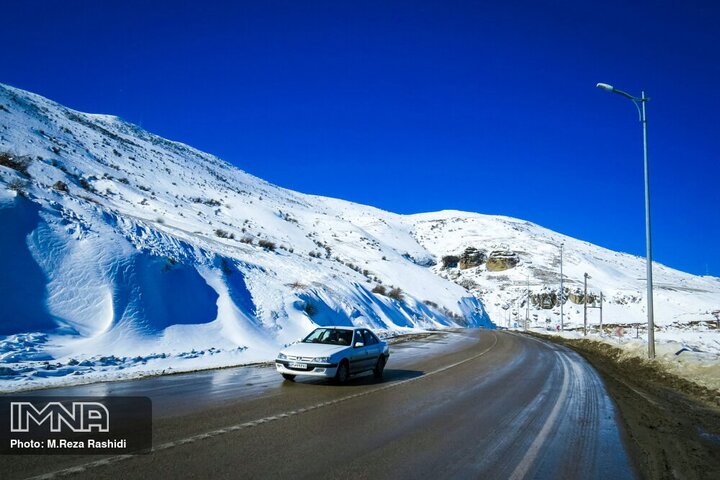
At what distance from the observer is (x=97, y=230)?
19.2 meters

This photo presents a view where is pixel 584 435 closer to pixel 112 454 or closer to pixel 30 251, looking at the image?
pixel 112 454

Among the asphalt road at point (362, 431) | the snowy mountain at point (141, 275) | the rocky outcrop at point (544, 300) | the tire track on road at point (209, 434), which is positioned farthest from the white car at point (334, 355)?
the rocky outcrop at point (544, 300)

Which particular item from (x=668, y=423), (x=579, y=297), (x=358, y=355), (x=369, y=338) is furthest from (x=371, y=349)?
(x=579, y=297)

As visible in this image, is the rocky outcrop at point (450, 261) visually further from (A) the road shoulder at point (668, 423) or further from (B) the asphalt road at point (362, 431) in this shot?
(B) the asphalt road at point (362, 431)

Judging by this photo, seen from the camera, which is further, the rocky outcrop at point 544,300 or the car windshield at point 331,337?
the rocky outcrop at point 544,300

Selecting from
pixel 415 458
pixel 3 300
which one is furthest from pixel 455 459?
pixel 3 300

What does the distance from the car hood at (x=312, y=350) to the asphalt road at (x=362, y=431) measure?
0.76 metres

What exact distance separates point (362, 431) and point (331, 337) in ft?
20.4

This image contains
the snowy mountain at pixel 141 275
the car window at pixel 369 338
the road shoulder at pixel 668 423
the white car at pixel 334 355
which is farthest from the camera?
the snowy mountain at pixel 141 275

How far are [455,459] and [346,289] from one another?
95.8ft

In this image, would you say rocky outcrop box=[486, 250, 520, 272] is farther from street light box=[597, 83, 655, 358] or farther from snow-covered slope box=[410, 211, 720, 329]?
street light box=[597, 83, 655, 358]

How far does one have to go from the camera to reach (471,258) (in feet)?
401

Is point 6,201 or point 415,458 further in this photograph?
point 6,201

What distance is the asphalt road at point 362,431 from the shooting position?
540 centimetres
